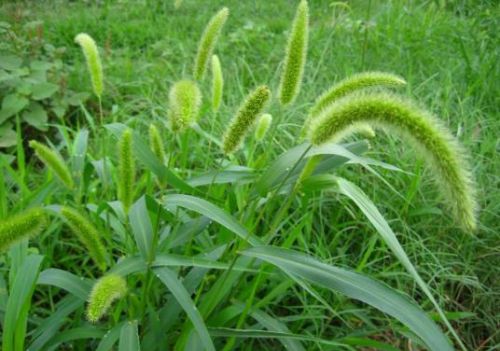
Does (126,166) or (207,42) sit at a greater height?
(207,42)

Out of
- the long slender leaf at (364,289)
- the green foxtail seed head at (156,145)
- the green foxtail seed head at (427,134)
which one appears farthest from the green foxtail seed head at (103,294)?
the green foxtail seed head at (427,134)

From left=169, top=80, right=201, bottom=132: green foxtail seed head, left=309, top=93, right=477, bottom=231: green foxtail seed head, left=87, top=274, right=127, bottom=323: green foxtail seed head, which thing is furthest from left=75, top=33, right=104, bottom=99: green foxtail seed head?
left=309, top=93, right=477, bottom=231: green foxtail seed head

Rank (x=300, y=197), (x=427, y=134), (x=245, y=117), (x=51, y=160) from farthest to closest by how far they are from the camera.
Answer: (x=300, y=197), (x=51, y=160), (x=245, y=117), (x=427, y=134)

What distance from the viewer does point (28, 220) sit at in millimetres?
1024

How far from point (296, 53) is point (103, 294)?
65 cm

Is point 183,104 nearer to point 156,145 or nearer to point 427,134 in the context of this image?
point 156,145

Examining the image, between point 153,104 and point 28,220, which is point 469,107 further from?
point 28,220

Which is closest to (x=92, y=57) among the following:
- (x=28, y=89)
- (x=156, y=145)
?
(x=156, y=145)

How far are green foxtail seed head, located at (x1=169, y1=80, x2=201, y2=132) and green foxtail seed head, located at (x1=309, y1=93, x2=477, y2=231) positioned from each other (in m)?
0.35

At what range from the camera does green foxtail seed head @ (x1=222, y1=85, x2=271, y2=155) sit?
1092 mm

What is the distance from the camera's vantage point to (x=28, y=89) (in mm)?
2637

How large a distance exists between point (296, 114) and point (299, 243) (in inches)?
36.3

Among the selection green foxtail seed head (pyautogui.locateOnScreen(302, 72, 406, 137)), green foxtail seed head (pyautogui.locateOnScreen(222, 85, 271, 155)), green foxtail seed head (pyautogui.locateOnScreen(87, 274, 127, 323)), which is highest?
green foxtail seed head (pyautogui.locateOnScreen(302, 72, 406, 137))

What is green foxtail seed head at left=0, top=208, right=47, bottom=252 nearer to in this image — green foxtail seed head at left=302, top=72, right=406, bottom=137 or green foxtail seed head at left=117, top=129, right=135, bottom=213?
green foxtail seed head at left=117, top=129, right=135, bottom=213
